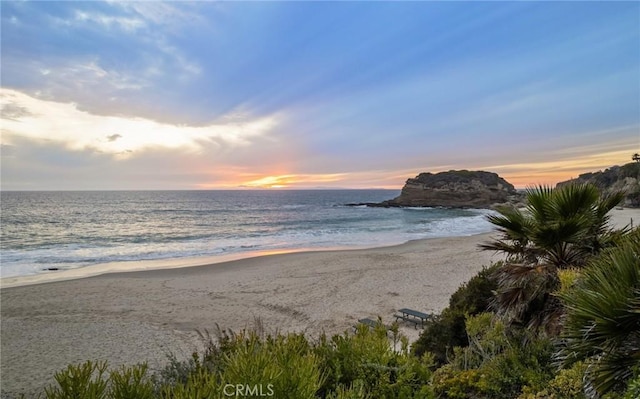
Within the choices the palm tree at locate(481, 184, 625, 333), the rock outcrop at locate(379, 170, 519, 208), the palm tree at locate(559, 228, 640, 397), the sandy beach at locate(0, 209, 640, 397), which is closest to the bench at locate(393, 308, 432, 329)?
the sandy beach at locate(0, 209, 640, 397)

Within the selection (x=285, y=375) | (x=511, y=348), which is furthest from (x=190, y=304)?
(x=285, y=375)

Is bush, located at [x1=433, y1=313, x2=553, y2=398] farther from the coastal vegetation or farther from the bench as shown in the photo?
the bench

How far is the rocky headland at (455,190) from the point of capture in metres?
73.9

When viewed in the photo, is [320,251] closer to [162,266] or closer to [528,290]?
[162,266]

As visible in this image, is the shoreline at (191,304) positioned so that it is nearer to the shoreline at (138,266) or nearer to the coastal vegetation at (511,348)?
the shoreline at (138,266)

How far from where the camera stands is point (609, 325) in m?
2.47

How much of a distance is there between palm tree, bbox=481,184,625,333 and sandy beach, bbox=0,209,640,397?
184 inches

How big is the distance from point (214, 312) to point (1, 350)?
5.38m

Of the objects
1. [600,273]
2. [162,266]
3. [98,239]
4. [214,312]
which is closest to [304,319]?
[214,312]

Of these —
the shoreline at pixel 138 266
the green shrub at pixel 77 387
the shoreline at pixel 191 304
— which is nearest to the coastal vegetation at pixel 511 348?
the green shrub at pixel 77 387

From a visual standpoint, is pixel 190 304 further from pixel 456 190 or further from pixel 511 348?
pixel 456 190

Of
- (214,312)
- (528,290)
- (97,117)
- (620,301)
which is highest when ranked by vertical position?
(97,117)

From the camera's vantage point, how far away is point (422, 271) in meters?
16.8

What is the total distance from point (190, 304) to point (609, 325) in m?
12.6
